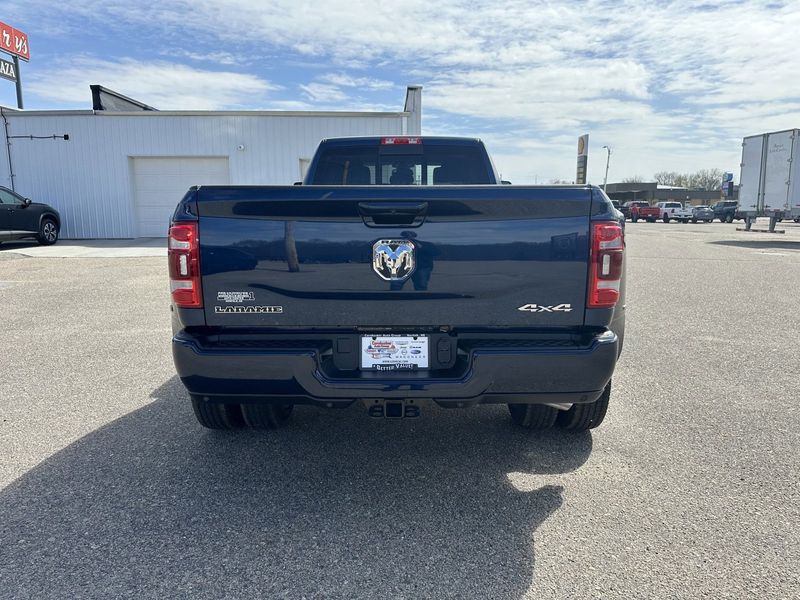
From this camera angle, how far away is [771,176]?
22.8 m

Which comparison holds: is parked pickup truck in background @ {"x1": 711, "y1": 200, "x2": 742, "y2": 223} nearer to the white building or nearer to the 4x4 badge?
the white building

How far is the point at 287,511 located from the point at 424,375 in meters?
0.99

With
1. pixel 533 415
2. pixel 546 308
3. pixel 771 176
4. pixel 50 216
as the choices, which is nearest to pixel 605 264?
pixel 546 308

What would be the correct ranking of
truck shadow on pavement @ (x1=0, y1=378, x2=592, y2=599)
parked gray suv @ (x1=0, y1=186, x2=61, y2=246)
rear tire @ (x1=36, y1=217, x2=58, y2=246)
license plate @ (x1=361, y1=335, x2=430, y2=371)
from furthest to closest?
rear tire @ (x1=36, y1=217, x2=58, y2=246)
parked gray suv @ (x1=0, y1=186, x2=61, y2=246)
license plate @ (x1=361, y1=335, x2=430, y2=371)
truck shadow on pavement @ (x1=0, y1=378, x2=592, y2=599)

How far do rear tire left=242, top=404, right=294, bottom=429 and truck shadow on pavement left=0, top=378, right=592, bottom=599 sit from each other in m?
0.08

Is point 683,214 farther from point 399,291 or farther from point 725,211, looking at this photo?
point 399,291

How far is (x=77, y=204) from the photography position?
1856cm

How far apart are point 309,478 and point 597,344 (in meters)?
1.71

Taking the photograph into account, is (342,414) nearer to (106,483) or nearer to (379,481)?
(379,481)

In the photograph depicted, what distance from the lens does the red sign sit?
21375mm

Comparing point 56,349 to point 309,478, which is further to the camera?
point 56,349

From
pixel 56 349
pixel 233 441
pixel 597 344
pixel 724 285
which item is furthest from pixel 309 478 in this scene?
pixel 724 285

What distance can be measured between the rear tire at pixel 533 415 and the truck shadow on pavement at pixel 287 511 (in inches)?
3.7

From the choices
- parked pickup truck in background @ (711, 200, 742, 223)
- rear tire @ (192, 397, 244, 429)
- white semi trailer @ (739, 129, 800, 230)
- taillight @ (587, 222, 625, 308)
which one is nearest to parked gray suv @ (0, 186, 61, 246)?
rear tire @ (192, 397, 244, 429)
